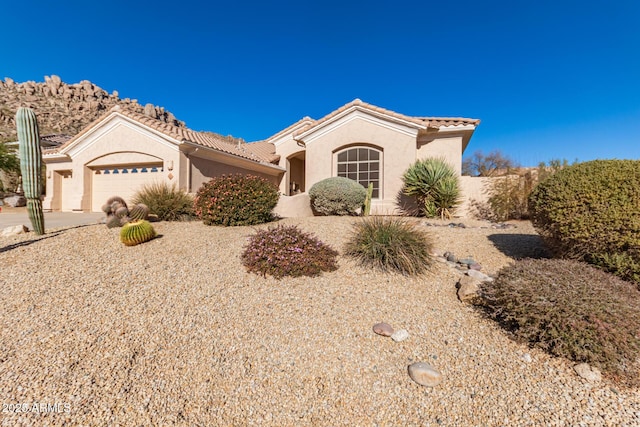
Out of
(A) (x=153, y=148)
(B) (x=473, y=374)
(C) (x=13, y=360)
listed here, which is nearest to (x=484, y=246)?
(B) (x=473, y=374)

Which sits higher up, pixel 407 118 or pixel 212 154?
pixel 407 118

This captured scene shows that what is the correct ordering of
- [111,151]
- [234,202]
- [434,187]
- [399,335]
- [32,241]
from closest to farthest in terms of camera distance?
[399,335]
[32,241]
[234,202]
[434,187]
[111,151]

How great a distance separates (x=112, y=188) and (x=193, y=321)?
40.5 ft

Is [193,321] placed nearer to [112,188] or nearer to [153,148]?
[153,148]

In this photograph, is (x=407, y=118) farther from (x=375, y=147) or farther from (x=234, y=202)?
(x=234, y=202)

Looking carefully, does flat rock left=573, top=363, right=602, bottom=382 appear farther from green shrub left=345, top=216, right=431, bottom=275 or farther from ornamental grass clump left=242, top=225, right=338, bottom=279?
ornamental grass clump left=242, top=225, right=338, bottom=279

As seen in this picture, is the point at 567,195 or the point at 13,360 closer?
the point at 13,360

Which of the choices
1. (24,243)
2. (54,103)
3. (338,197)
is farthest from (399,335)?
(54,103)

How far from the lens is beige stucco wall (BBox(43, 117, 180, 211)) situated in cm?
1139

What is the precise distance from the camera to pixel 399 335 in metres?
3.31

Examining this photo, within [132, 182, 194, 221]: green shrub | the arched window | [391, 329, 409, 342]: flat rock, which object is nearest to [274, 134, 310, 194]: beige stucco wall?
the arched window

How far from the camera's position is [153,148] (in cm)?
1156

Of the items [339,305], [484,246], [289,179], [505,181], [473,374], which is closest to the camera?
[473,374]

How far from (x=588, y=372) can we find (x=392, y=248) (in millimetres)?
2826
